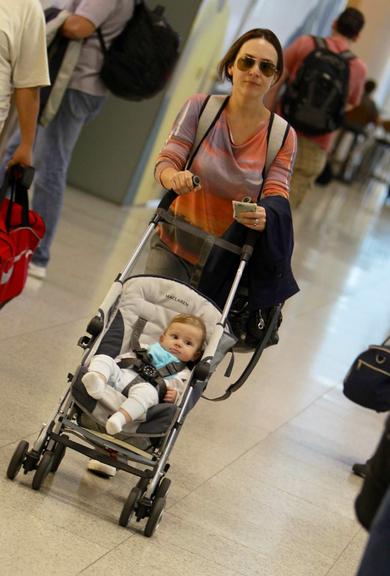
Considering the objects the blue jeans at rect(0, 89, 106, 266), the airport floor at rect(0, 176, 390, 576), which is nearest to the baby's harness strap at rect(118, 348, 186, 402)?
the airport floor at rect(0, 176, 390, 576)

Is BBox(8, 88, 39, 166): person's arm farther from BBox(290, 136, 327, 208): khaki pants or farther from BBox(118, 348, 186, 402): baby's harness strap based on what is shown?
BBox(290, 136, 327, 208): khaki pants

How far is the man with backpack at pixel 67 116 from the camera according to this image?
6984 millimetres

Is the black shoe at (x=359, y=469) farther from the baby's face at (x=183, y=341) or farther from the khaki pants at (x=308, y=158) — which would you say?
the khaki pants at (x=308, y=158)

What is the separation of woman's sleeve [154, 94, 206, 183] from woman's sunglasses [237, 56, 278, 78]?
0.19 m

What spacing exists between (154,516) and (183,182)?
111 centimetres

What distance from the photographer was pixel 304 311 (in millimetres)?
9852

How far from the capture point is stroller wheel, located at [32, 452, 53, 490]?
410 centimetres

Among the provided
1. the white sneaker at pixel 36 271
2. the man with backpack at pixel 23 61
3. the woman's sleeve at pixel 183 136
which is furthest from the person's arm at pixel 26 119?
the white sneaker at pixel 36 271

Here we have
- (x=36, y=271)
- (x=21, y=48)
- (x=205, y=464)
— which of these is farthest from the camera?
(x=36, y=271)

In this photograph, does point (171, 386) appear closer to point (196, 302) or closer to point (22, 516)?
point (196, 302)

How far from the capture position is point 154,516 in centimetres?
407

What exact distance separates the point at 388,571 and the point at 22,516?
156cm

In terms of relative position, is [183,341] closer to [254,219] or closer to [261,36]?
[254,219]

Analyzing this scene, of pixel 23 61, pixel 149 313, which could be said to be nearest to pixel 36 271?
pixel 23 61
